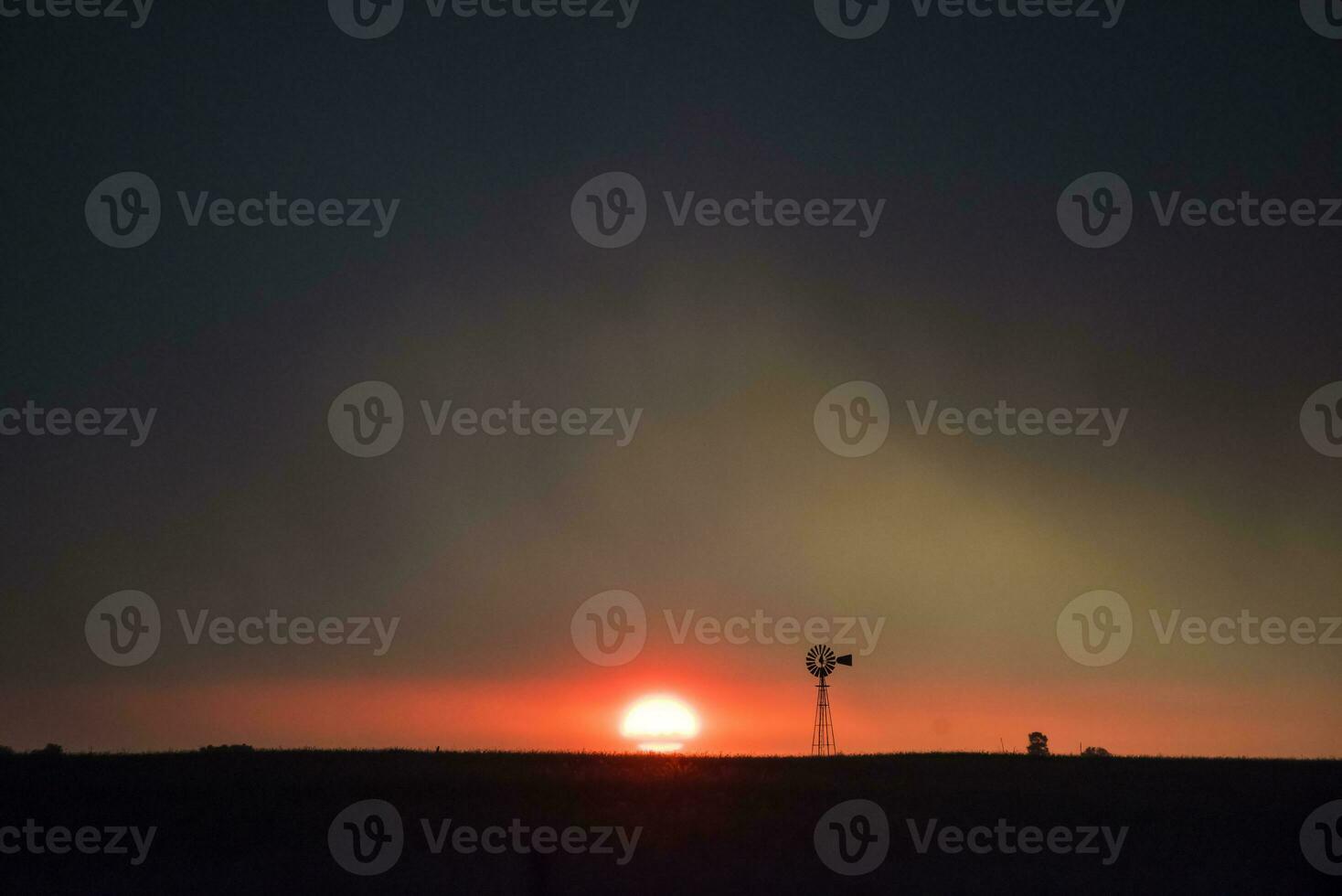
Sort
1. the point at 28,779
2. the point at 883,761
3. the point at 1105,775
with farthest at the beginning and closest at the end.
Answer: the point at 883,761
the point at 1105,775
the point at 28,779

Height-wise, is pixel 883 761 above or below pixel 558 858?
above

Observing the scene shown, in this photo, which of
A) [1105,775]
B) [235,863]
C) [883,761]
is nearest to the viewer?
[235,863]

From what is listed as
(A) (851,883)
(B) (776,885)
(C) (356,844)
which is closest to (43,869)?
(C) (356,844)

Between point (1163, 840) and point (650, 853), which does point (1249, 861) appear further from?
point (650, 853)

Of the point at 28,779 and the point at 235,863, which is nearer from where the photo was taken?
the point at 235,863

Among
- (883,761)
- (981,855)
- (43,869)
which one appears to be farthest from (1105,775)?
(43,869)

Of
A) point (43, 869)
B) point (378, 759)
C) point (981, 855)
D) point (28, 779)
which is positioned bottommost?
point (43, 869)
